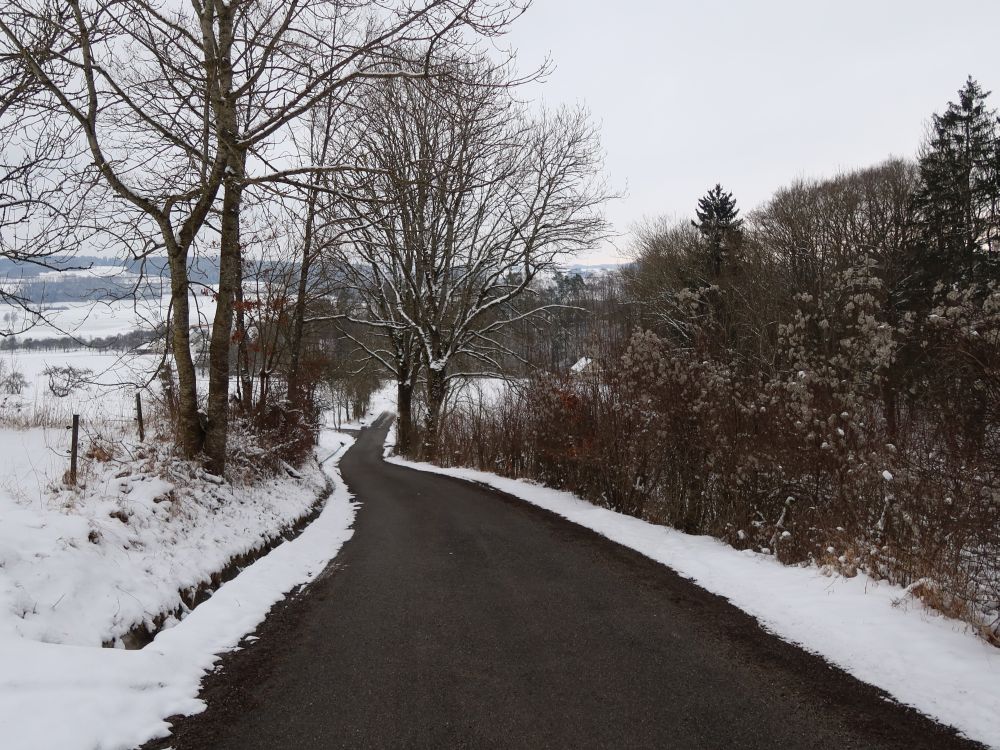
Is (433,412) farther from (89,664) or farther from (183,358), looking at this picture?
(89,664)

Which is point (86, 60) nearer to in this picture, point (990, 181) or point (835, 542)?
point (835, 542)

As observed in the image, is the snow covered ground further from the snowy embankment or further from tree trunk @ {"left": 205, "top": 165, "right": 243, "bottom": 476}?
the snowy embankment

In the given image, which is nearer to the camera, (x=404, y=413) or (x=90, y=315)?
→ (x=90, y=315)

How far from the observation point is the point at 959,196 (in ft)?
84.4

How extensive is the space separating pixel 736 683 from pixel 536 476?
38.8 feet

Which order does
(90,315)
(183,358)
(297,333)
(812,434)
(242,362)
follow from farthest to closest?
(297,333), (242,362), (183,358), (90,315), (812,434)

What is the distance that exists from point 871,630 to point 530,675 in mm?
2645

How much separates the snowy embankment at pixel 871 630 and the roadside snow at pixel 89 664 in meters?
4.40

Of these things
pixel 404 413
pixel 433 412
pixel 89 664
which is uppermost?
pixel 433 412

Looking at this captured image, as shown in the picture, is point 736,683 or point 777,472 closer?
point 736,683

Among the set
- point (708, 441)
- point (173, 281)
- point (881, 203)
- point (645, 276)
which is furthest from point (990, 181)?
point (173, 281)

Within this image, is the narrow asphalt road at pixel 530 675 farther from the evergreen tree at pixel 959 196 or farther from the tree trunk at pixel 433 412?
the evergreen tree at pixel 959 196

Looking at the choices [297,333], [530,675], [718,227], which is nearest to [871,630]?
[530,675]

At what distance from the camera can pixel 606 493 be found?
1148 cm
